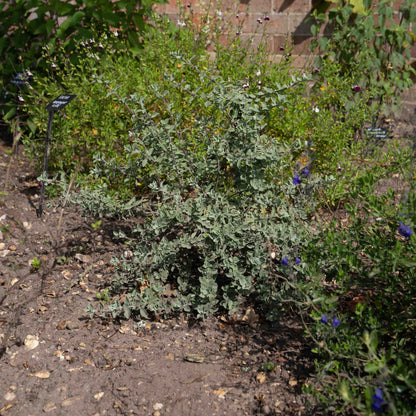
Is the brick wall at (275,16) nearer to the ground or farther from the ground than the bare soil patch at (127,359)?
farther from the ground

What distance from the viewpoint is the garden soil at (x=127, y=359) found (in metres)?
2.12

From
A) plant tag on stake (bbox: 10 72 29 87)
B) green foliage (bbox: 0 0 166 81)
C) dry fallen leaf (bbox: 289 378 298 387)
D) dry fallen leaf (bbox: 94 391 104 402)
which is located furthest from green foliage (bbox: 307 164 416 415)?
plant tag on stake (bbox: 10 72 29 87)

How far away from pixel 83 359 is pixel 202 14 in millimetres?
3631

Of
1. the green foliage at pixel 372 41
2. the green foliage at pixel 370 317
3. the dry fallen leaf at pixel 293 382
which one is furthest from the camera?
the green foliage at pixel 372 41

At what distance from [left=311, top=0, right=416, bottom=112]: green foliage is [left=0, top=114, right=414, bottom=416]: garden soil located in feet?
10.3

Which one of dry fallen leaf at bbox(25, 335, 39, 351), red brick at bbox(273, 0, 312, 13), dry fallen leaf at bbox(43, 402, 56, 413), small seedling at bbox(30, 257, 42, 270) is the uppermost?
red brick at bbox(273, 0, 312, 13)

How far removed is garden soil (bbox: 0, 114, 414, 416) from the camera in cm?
212

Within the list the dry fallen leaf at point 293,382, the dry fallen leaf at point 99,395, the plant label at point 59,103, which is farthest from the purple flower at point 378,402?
the plant label at point 59,103

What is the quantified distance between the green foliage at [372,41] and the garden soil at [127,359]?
3.13 metres

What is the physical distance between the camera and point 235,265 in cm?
254

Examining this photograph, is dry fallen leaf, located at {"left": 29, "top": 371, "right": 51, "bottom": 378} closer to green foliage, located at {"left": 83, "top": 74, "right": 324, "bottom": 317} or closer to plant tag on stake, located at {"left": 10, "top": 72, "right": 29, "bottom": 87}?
green foliage, located at {"left": 83, "top": 74, "right": 324, "bottom": 317}

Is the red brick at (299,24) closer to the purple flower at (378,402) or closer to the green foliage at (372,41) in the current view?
the green foliage at (372,41)

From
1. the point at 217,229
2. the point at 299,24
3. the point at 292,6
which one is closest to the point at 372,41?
the point at 299,24

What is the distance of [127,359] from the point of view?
7.79 feet
